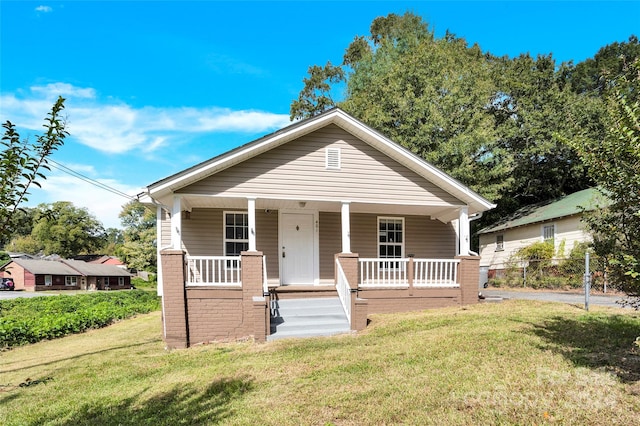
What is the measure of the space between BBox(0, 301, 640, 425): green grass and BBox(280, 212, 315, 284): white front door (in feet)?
11.8

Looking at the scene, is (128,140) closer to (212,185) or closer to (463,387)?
(212,185)

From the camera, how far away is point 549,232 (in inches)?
830

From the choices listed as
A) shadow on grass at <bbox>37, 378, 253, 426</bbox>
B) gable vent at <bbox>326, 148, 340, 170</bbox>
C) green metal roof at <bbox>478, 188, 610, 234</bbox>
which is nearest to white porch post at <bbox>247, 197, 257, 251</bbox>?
gable vent at <bbox>326, 148, 340, 170</bbox>

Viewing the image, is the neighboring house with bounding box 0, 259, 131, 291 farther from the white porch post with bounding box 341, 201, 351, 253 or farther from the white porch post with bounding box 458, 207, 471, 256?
the white porch post with bounding box 458, 207, 471, 256

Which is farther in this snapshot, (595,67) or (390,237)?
(595,67)

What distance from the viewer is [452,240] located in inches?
529

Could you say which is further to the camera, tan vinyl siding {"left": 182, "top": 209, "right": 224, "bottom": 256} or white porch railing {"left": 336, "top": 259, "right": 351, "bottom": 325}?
tan vinyl siding {"left": 182, "top": 209, "right": 224, "bottom": 256}

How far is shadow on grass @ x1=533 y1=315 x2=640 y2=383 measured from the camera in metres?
5.07

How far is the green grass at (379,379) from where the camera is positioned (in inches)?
169

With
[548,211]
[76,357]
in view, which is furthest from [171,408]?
[548,211]

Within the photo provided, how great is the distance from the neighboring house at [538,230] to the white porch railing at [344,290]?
41.1ft

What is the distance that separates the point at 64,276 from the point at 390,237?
54.1m

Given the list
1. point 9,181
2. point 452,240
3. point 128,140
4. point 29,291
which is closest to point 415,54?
point 452,240

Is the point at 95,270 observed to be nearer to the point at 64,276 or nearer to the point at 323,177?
the point at 64,276
